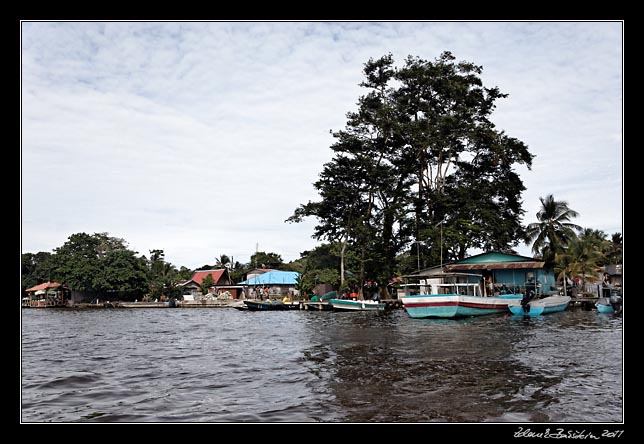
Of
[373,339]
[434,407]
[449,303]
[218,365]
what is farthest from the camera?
[449,303]

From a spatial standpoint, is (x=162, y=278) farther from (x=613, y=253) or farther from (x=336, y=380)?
(x=336, y=380)

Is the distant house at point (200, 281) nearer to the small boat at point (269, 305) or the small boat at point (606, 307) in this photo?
the small boat at point (269, 305)

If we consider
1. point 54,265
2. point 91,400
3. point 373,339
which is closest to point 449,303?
point 373,339

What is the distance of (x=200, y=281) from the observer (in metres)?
68.2

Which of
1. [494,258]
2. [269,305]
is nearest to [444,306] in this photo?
[494,258]

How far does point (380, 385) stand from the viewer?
924cm

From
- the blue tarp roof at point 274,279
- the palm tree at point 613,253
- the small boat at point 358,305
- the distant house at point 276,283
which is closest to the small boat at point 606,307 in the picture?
the small boat at point 358,305

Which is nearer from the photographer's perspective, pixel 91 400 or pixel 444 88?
pixel 91 400

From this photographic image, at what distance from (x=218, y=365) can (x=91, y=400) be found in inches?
153

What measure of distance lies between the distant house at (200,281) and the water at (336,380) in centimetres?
4940

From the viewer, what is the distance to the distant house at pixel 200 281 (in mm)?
66406

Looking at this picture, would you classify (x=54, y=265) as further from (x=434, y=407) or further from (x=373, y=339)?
(x=434, y=407)
